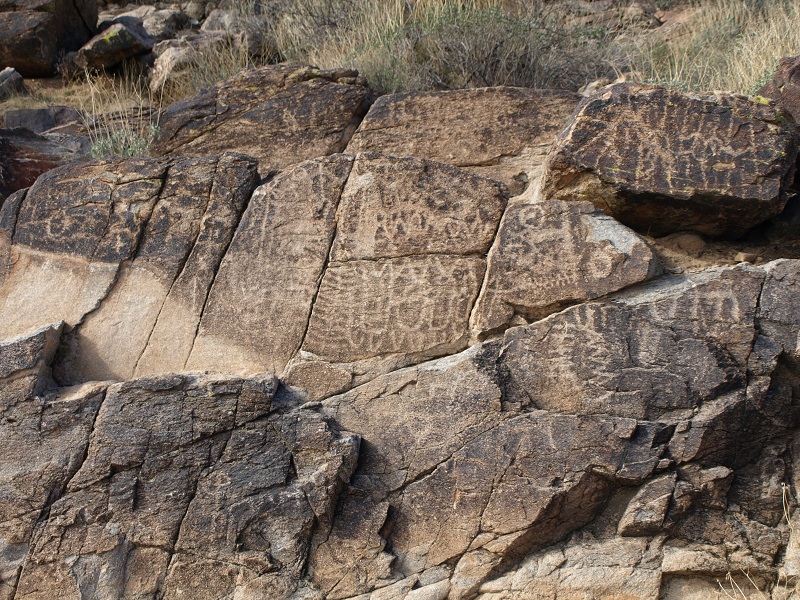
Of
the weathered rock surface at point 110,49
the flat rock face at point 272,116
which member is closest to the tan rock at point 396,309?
the flat rock face at point 272,116

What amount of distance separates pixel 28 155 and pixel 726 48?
6193 mm

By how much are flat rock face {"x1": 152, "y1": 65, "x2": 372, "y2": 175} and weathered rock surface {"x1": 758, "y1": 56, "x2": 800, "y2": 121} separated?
8.83 feet

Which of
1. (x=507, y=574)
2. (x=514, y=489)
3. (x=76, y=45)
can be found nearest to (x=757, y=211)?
(x=514, y=489)

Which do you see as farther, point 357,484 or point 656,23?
point 656,23

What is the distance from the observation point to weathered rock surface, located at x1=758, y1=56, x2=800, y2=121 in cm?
517

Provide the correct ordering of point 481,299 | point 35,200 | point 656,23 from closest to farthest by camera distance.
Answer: point 481,299
point 35,200
point 656,23

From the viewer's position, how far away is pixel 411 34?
730 centimetres

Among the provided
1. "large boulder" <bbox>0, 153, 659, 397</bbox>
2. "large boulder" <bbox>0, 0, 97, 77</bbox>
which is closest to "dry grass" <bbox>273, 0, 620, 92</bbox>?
"large boulder" <bbox>0, 153, 659, 397</bbox>

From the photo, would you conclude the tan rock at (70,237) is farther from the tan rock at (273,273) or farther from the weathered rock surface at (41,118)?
the weathered rock surface at (41,118)

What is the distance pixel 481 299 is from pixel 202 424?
1.61 m

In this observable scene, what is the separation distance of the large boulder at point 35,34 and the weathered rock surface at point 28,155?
3.30 meters

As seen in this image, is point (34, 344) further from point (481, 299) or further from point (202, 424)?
point (481, 299)

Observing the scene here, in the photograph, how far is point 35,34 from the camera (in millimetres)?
9719

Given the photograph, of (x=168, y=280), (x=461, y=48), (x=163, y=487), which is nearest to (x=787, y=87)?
(x=461, y=48)
